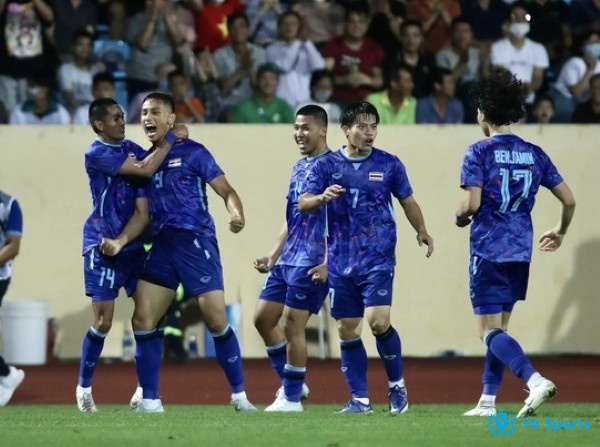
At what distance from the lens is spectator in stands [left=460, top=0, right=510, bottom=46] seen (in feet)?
63.7

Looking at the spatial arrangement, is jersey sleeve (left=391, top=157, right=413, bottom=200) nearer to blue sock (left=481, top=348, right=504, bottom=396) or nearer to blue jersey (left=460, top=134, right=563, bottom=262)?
blue jersey (left=460, top=134, right=563, bottom=262)

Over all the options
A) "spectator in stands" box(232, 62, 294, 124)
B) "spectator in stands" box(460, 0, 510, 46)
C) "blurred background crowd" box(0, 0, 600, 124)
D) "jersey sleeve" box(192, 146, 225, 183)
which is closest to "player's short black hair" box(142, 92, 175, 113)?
"jersey sleeve" box(192, 146, 225, 183)

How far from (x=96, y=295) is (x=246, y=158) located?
225 inches

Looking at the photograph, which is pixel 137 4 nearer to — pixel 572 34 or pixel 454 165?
pixel 454 165

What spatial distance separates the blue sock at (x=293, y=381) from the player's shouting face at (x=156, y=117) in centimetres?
207

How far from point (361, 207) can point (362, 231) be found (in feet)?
0.59

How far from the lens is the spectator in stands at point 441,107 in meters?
18.0

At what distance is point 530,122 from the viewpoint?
18.4 meters

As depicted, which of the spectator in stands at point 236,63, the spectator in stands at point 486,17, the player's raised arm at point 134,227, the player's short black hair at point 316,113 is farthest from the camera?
the spectator in stands at point 486,17

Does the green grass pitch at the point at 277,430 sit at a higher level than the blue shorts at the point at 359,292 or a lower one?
lower

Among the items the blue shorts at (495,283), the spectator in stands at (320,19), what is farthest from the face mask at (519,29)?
the blue shorts at (495,283)

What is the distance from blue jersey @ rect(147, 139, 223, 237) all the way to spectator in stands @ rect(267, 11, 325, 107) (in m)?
6.66

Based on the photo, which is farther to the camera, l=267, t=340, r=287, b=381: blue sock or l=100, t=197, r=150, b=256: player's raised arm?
l=267, t=340, r=287, b=381: blue sock

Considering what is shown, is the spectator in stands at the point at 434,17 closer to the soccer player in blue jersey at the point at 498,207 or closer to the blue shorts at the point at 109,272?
the blue shorts at the point at 109,272
